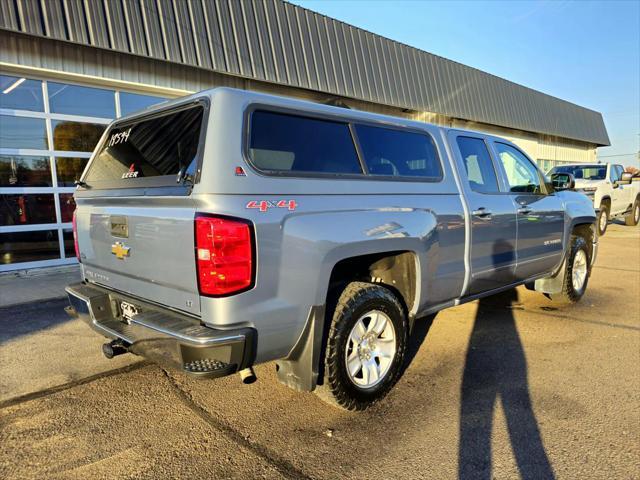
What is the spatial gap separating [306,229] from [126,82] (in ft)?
25.4

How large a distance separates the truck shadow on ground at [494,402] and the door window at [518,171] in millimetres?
1528

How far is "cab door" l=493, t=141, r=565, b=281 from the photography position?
4621mm

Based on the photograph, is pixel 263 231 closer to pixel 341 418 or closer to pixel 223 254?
pixel 223 254

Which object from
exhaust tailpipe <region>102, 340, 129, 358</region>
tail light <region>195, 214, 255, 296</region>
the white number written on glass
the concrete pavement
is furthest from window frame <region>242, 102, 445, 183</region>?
the concrete pavement

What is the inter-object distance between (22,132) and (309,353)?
8.12 m

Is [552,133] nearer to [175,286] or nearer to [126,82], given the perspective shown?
[126,82]

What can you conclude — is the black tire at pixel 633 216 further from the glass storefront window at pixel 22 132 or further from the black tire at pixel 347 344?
the glass storefront window at pixel 22 132

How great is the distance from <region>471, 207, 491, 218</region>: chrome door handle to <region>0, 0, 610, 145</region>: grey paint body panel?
23.3ft

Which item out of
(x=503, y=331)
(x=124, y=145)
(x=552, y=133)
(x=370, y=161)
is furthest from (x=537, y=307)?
(x=552, y=133)

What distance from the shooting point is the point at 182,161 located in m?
2.77

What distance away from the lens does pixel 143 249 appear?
277cm

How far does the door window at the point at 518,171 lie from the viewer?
464 cm

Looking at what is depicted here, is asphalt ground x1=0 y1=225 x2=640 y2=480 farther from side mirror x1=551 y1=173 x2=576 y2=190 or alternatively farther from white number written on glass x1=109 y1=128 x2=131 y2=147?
white number written on glass x1=109 y1=128 x2=131 y2=147

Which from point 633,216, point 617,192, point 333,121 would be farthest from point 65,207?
point 633,216
